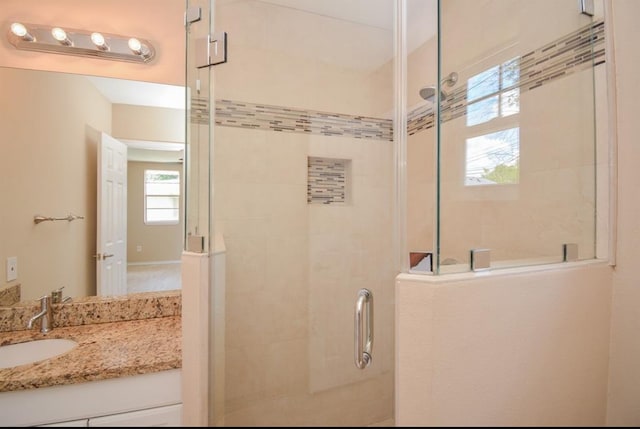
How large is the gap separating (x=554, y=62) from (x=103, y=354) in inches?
81.4

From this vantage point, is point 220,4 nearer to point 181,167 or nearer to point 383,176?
point 181,167

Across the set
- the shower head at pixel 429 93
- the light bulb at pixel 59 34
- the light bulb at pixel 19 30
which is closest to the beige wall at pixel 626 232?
the shower head at pixel 429 93

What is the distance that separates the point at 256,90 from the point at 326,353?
1414 mm

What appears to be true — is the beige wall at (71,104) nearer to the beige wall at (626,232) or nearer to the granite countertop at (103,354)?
the granite countertop at (103,354)

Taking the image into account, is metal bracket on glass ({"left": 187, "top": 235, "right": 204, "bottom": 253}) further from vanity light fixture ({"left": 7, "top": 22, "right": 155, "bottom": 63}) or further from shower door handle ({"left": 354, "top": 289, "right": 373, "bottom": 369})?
vanity light fixture ({"left": 7, "top": 22, "right": 155, "bottom": 63})

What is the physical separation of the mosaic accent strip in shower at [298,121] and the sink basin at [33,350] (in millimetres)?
1198

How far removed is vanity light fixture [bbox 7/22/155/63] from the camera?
140cm

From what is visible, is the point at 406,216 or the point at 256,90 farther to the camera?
the point at 256,90

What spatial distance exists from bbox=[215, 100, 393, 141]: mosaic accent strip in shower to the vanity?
3.40 ft

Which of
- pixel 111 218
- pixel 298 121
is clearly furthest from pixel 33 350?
pixel 298 121

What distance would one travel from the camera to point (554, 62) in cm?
113

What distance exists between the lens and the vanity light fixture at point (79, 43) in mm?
1400

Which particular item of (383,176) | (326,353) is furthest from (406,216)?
(326,353)

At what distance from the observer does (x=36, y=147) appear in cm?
143
